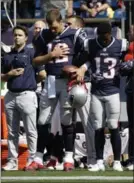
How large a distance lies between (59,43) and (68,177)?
1.65 m

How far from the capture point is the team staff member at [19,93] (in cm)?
967

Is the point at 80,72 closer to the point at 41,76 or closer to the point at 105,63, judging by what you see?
the point at 105,63

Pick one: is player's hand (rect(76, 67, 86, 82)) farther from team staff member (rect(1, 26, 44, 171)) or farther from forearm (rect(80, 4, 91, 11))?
forearm (rect(80, 4, 91, 11))

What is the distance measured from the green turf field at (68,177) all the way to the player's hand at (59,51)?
1.35 m

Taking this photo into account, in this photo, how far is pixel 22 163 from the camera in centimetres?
1029

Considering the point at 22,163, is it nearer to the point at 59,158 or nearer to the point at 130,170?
the point at 59,158

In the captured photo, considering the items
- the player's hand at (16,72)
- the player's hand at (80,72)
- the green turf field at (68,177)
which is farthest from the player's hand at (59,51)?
the green turf field at (68,177)

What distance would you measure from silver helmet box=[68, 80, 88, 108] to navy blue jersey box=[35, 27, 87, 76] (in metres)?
0.24

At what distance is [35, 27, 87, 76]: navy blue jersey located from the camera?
9555 mm

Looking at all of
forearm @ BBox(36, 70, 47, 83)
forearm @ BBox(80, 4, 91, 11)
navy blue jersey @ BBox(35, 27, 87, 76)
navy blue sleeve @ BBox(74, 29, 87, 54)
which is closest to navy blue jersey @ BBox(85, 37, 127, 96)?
navy blue sleeve @ BBox(74, 29, 87, 54)

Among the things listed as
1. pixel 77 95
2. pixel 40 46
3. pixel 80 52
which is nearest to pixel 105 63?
pixel 80 52

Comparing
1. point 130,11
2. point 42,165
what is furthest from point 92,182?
point 130,11

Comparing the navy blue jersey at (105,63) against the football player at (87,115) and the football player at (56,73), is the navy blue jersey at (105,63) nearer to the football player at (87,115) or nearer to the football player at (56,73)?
the football player at (87,115)

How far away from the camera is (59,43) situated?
31.3ft
